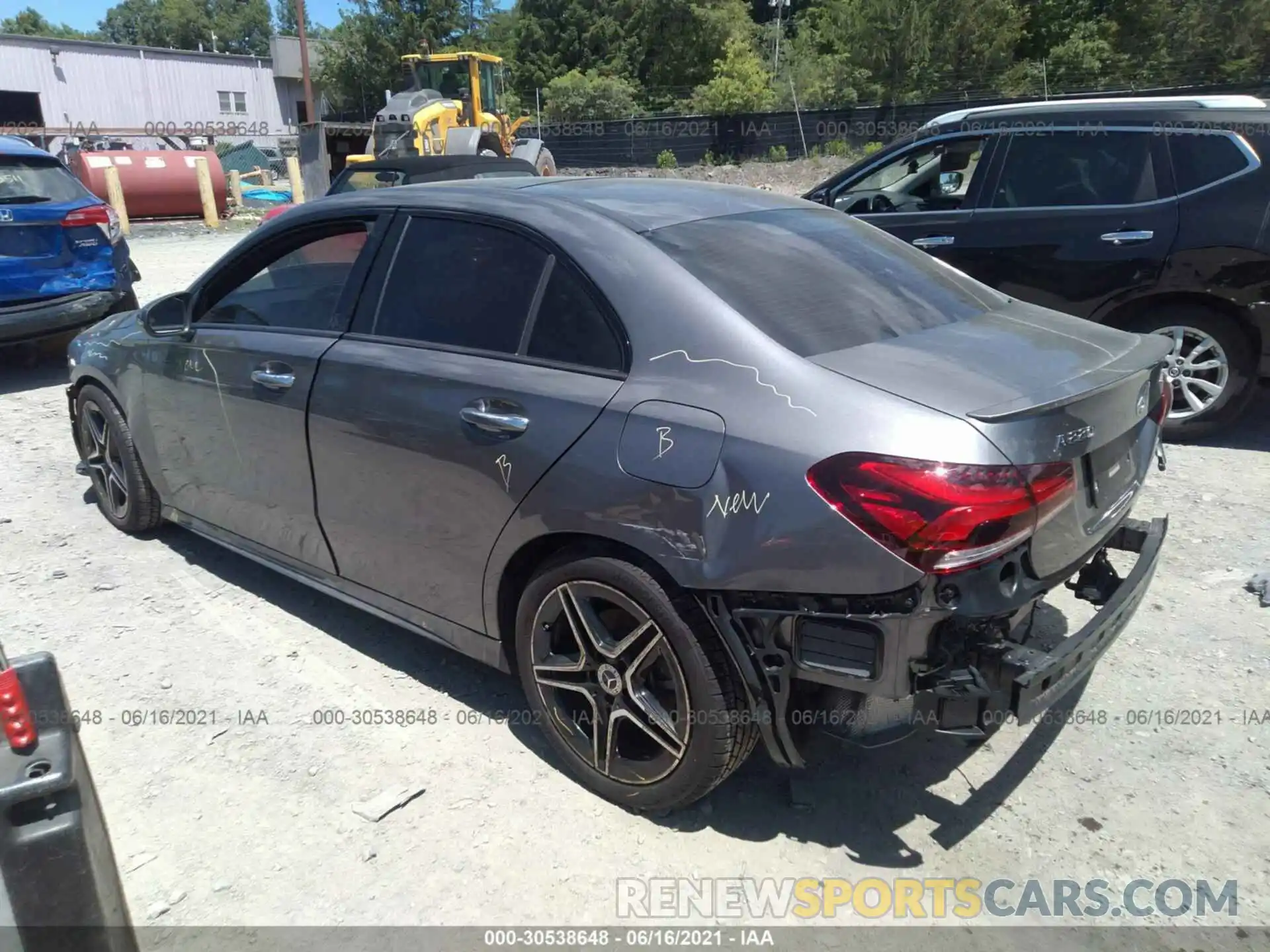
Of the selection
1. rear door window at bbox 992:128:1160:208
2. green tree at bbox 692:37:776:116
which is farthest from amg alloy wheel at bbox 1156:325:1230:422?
green tree at bbox 692:37:776:116

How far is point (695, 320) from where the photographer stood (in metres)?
2.54

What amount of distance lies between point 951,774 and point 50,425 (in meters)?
6.49

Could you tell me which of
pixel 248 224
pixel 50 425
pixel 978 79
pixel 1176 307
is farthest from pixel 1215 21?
pixel 50 425

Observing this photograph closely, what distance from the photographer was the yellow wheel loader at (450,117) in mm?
17078

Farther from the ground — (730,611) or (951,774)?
(730,611)

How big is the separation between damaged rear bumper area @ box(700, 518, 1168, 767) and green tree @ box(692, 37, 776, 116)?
37058mm

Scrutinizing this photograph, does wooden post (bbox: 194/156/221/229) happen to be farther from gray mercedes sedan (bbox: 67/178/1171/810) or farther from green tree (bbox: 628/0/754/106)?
green tree (bbox: 628/0/754/106)

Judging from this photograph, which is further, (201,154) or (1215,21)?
(1215,21)

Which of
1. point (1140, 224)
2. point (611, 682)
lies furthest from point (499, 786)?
point (1140, 224)

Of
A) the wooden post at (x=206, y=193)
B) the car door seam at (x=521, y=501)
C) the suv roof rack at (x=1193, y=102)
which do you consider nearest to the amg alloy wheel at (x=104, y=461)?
the car door seam at (x=521, y=501)

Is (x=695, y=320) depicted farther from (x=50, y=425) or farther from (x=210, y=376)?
(x=50, y=425)

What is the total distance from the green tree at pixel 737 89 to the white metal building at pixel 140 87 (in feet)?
72.8

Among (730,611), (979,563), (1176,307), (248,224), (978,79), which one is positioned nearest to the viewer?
(979,563)

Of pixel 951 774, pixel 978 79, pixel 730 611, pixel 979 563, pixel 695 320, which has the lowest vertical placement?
pixel 951 774
